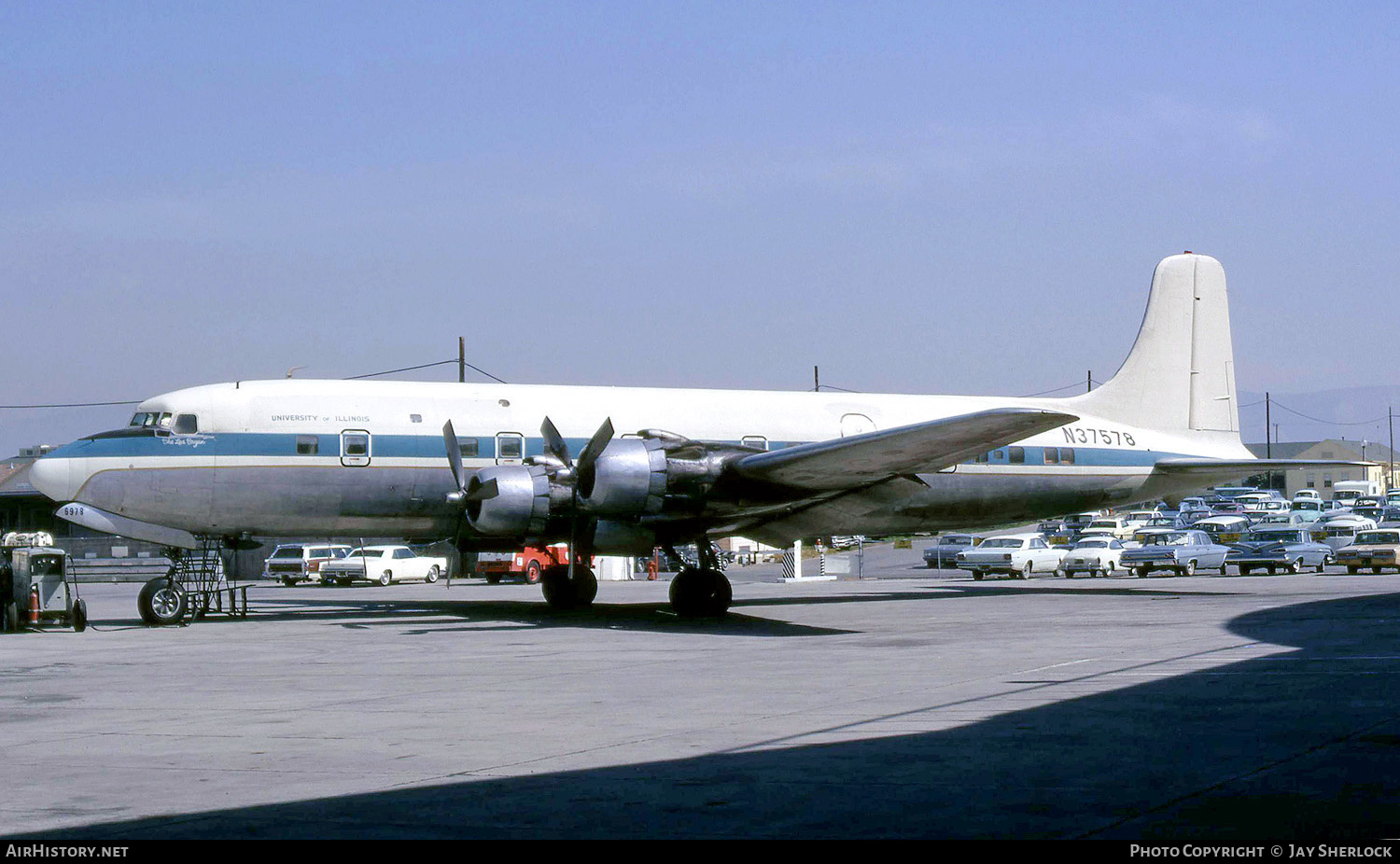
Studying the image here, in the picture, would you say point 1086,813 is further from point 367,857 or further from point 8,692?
point 8,692

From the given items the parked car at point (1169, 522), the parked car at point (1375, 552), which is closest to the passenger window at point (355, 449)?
the parked car at point (1375, 552)

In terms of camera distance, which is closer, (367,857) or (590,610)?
(367,857)

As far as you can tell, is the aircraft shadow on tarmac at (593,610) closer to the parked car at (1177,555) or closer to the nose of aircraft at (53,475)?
the nose of aircraft at (53,475)

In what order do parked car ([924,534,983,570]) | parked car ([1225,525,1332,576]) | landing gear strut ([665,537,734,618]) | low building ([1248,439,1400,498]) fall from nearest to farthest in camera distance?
1. landing gear strut ([665,537,734,618])
2. parked car ([1225,525,1332,576])
3. parked car ([924,534,983,570])
4. low building ([1248,439,1400,498])

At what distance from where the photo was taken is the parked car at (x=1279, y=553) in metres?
45.8

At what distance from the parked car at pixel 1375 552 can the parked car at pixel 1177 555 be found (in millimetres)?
3900

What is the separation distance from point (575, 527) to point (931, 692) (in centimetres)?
1131

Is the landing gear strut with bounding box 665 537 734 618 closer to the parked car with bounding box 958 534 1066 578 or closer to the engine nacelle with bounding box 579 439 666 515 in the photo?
the engine nacelle with bounding box 579 439 666 515

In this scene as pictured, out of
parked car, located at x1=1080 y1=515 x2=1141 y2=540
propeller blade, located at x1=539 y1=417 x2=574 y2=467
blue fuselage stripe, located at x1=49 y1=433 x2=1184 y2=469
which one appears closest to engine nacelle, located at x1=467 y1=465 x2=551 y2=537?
propeller blade, located at x1=539 y1=417 x2=574 y2=467

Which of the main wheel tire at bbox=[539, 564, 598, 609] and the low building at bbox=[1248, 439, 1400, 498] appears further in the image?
the low building at bbox=[1248, 439, 1400, 498]

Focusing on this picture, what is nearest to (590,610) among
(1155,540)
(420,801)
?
(420,801)

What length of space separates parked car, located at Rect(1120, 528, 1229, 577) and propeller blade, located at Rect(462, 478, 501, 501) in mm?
29269

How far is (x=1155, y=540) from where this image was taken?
47.3 meters

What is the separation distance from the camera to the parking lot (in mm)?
7418
